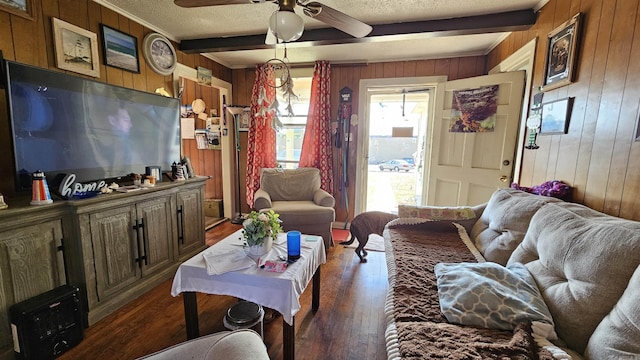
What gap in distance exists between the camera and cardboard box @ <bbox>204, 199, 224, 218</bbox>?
4133 millimetres

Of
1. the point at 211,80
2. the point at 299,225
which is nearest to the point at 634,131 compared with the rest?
the point at 299,225

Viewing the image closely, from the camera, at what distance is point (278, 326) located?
5.88 feet

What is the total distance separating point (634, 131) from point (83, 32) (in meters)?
3.51

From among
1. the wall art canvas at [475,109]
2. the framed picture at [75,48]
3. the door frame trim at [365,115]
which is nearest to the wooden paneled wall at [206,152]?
the framed picture at [75,48]

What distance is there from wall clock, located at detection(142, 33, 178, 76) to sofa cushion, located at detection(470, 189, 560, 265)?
Answer: 3.26m

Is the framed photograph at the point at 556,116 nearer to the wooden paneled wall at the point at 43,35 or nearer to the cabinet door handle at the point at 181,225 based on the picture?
the cabinet door handle at the point at 181,225

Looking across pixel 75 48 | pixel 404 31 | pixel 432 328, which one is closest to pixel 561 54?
pixel 404 31

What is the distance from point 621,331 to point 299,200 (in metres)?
2.83

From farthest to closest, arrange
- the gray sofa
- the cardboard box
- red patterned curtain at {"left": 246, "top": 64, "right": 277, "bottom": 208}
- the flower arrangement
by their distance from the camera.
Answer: the cardboard box
red patterned curtain at {"left": 246, "top": 64, "right": 277, "bottom": 208}
the flower arrangement
the gray sofa

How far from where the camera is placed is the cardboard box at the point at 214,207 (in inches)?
163

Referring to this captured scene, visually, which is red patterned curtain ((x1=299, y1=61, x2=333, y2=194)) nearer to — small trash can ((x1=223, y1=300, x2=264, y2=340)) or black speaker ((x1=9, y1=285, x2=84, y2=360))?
small trash can ((x1=223, y1=300, x2=264, y2=340))

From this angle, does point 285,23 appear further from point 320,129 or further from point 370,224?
point 320,129

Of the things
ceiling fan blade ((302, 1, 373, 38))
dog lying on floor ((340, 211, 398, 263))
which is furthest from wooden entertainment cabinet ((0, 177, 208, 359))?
ceiling fan blade ((302, 1, 373, 38))

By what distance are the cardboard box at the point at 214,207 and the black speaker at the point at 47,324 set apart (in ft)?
8.21
